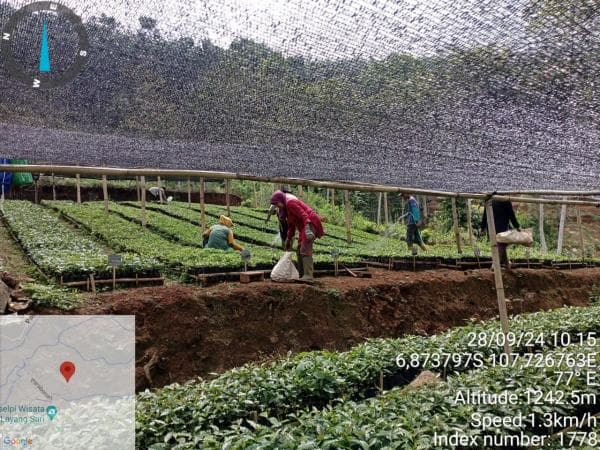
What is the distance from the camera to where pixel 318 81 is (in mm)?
2996

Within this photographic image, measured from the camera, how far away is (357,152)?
14.3 feet

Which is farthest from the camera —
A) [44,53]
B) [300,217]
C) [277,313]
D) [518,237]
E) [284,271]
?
[518,237]

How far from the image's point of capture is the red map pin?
4.40 meters

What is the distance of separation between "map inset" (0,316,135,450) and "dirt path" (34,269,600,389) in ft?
1.08

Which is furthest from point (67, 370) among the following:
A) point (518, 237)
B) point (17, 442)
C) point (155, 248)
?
point (518, 237)

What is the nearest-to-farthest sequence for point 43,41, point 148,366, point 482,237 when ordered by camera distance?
point 43,41
point 148,366
point 482,237

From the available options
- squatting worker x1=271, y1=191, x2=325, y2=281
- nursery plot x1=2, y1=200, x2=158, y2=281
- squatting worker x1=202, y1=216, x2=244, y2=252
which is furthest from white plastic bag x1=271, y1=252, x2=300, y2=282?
squatting worker x1=202, y1=216, x2=244, y2=252

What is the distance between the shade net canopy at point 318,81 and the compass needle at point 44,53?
0.02m

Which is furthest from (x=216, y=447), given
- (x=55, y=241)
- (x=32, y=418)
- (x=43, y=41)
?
(x=55, y=241)

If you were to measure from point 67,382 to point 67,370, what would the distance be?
0.41 feet

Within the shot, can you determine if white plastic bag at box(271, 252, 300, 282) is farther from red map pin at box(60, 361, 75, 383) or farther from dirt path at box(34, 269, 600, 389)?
red map pin at box(60, 361, 75, 383)

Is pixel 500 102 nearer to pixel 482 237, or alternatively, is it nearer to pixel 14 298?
pixel 14 298

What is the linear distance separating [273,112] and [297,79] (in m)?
0.47

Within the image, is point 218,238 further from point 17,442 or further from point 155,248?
point 17,442
